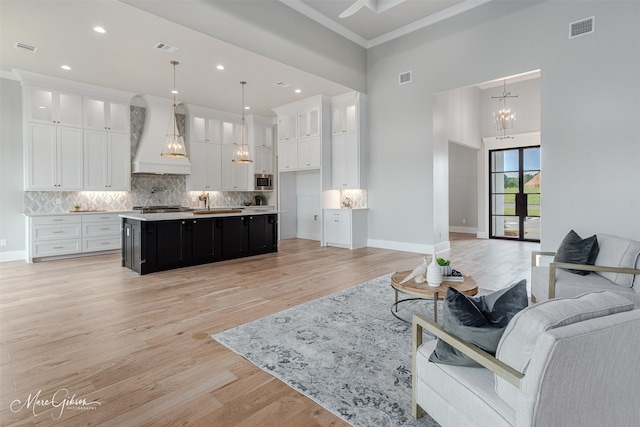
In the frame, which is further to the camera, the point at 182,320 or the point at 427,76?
the point at 427,76

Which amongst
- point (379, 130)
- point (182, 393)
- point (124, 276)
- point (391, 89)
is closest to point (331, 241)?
point (379, 130)

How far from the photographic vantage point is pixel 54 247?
6336mm

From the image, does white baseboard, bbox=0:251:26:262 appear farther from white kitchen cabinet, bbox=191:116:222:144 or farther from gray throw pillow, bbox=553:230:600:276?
gray throw pillow, bbox=553:230:600:276

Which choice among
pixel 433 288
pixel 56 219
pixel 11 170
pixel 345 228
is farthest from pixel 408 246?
pixel 11 170

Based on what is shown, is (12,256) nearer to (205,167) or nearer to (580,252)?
(205,167)

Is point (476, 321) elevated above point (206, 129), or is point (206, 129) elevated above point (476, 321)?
point (206, 129)

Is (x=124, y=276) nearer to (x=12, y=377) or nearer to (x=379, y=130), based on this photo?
(x=12, y=377)

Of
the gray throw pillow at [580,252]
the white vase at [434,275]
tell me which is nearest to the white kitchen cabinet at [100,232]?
the white vase at [434,275]

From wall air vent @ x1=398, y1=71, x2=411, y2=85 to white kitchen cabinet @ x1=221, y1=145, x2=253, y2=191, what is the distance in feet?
15.7

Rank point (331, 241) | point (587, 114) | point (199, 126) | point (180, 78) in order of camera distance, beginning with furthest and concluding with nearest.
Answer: point (199, 126) → point (331, 241) → point (180, 78) → point (587, 114)

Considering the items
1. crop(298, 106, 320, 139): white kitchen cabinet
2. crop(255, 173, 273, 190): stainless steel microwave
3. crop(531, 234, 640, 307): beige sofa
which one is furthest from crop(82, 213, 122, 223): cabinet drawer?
crop(531, 234, 640, 307): beige sofa

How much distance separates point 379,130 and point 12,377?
7.08m

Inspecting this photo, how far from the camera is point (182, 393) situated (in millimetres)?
2082

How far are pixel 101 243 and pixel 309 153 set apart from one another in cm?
498
